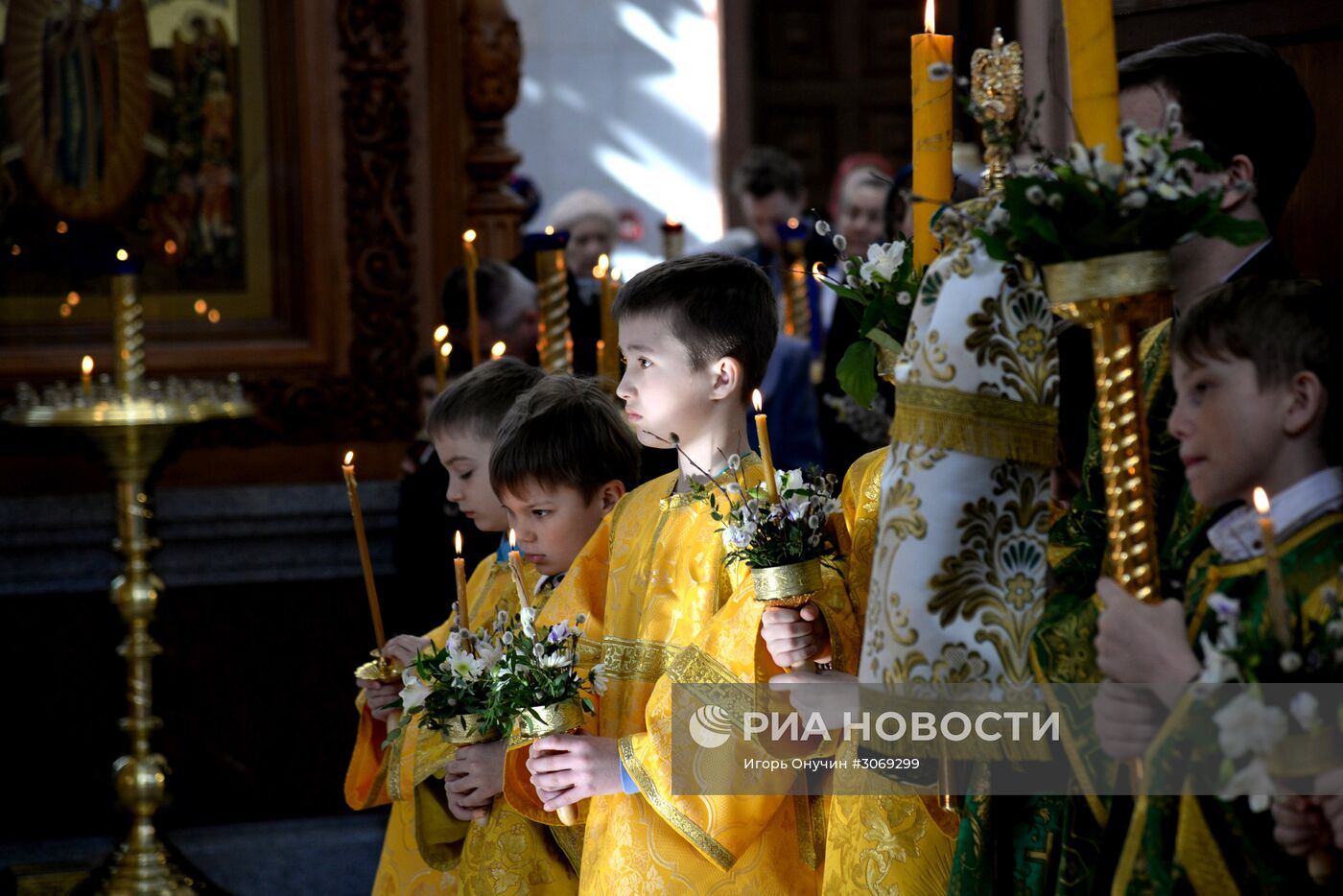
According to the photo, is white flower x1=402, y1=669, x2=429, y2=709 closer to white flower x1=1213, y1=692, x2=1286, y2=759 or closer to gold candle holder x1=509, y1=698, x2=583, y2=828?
gold candle holder x1=509, y1=698, x2=583, y2=828

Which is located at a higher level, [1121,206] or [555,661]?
[1121,206]

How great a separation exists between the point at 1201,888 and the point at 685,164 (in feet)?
26.2

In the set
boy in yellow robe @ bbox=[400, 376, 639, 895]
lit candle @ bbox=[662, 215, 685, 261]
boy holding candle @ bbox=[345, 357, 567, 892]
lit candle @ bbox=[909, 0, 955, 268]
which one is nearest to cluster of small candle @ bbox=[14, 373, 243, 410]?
lit candle @ bbox=[662, 215, 685, 261]

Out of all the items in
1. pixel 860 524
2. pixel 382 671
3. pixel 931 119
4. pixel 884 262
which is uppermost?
pixel 931 119

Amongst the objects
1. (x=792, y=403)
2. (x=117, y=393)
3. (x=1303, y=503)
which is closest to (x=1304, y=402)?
(x=1303, y=503)

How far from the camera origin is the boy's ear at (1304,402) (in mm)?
1401

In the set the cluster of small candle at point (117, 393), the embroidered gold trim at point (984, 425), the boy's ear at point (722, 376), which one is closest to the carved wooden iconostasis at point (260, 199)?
the cluster of small candle at point (117, 393)

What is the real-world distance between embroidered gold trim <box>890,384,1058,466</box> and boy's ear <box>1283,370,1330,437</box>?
21 cm

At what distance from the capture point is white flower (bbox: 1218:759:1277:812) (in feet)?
4.19

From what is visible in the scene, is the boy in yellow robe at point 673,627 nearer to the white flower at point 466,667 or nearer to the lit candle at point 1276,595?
the white flower at point 466,667

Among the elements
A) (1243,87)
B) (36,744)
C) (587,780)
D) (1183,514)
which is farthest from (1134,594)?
(36,744)

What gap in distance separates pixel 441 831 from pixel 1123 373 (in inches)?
62.1

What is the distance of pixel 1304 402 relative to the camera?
1406mm

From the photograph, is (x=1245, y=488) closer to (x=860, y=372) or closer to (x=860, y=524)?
(x=860, y=372)
